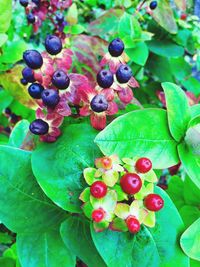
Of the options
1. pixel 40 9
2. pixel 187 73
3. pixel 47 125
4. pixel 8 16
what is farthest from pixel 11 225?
pixel 187 73

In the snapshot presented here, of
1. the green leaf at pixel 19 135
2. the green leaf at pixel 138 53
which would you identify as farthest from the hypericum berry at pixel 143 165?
the green leaf at pixel 138 53

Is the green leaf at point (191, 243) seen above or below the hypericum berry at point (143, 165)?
below

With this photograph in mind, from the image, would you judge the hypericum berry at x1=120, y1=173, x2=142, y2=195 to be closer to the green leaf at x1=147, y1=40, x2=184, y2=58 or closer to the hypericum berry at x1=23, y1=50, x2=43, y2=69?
the hypericum berry at x1=23, y1=50, x2=43, y2=69

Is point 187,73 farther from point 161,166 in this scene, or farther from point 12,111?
point 161,166

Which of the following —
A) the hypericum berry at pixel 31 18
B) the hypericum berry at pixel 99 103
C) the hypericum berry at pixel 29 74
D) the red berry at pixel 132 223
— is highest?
the hypericum berry at pixel 29 74

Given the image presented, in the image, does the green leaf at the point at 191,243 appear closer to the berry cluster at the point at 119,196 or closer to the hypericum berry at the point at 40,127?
the berry cluster at the point at 119,196
